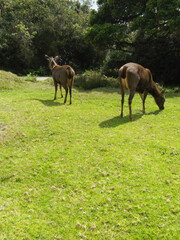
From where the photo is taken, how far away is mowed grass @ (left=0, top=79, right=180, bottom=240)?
11.6 feet

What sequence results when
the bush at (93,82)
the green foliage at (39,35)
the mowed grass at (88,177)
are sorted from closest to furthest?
the mowed grass at (88,177)
the bush at (93,82)
the green foliage at (39,35)

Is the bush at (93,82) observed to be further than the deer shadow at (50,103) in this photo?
Yes

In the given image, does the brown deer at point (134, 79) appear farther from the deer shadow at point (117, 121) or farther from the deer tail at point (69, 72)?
the deer tail at point (69, 72)

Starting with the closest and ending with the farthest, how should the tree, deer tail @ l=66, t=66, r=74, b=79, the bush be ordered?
deer tail @ l=66, t=66, r=74, b=79, the tree, the bush

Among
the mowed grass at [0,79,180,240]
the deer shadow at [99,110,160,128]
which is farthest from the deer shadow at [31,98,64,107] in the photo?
the deer shadow at [99,110,160,128]

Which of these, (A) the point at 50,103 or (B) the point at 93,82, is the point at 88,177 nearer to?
(A) the point at 50,103

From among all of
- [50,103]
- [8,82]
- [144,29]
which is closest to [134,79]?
[50,103]

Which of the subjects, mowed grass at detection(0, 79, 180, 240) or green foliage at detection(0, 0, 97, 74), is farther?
green foliage at detection(0, 0, 97, 74)

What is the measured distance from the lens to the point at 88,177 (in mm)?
4836

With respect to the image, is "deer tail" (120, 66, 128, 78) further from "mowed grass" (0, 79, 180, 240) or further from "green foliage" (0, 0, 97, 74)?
"green foliage" (0, 0, 97, 74)

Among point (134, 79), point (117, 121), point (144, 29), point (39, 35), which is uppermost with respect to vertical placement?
point (39, 35)

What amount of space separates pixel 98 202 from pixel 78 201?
1.32 feet

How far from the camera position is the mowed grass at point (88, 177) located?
11.6 feet

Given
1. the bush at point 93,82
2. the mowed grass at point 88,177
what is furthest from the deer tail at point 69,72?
the bush at point 93,82
